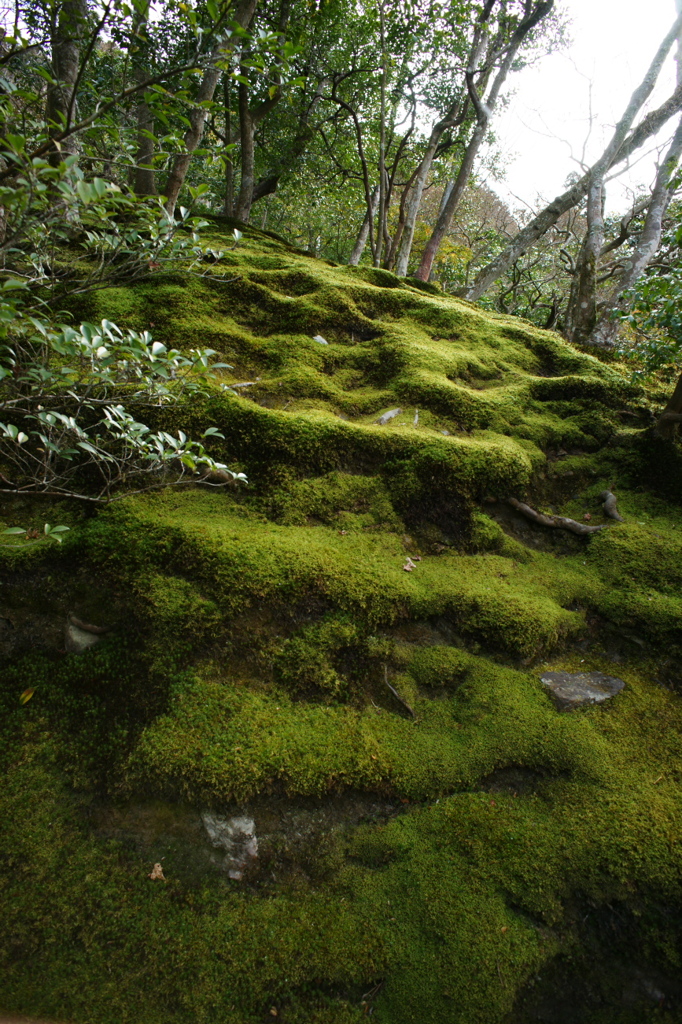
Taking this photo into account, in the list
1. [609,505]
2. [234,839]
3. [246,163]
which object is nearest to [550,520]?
[609,505]

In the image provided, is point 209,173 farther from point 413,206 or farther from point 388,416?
point 388,416

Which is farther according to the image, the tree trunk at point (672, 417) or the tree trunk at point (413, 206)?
the tree trunk at point (413, 206)

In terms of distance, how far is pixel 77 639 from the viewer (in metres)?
2.89

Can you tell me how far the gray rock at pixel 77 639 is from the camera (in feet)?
9.45

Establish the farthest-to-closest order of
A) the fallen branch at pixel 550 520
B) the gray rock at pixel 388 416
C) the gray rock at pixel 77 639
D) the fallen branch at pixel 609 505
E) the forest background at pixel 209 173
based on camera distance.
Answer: the gray rock at pixel 388 416
the fallen branch at pixel 609 505
the fallen branch at pixel 550 520
the gray rock at pixel 77 639
the forest background at pixel 209 173

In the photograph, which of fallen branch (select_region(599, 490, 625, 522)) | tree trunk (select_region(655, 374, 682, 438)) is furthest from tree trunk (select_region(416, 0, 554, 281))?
fallen branch (select_region(599, 490, 625, 522))

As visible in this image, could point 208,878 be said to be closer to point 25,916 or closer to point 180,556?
point 25,916

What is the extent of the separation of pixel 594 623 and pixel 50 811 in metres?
3.52

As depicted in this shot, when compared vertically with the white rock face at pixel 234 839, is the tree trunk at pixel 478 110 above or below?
above

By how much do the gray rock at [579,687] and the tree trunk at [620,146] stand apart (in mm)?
7597

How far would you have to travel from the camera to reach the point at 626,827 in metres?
2.47

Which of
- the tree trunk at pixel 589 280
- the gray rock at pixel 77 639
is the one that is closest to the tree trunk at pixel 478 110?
the tree trunk at pixel 589 280

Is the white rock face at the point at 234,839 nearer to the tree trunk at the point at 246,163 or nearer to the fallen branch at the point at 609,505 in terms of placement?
the fallen branch at the point at 609,505

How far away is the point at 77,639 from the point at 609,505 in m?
4.22
